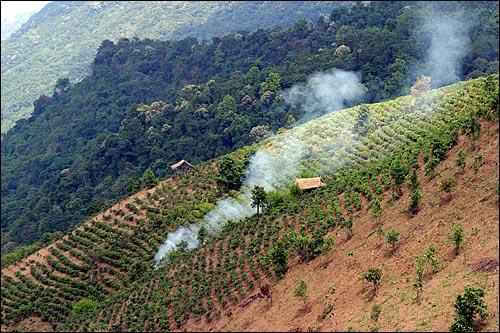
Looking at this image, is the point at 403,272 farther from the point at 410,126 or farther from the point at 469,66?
the point at 469,66

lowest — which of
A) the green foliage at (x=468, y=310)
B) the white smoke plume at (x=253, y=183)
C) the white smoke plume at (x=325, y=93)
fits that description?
the white smoke plume at (x=325, y=93)

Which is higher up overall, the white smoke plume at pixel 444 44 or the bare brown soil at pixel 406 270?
the bare brown soil at pixel 406 270

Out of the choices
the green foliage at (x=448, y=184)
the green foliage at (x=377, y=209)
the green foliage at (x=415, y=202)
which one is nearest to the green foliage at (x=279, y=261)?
the green foliage at (x=377, y=209)

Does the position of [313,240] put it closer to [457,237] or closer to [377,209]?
[377,209]

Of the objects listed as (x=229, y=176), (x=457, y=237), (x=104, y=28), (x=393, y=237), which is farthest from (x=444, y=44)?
(x=104, y=28)

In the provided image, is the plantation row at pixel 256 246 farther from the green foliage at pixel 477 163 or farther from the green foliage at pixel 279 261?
the green foliage at pixel 477 163

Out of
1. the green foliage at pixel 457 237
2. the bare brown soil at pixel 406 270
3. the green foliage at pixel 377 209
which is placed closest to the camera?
the bare brown soil at pixel 406 270

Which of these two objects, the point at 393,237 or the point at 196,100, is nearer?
the point at 393,237
